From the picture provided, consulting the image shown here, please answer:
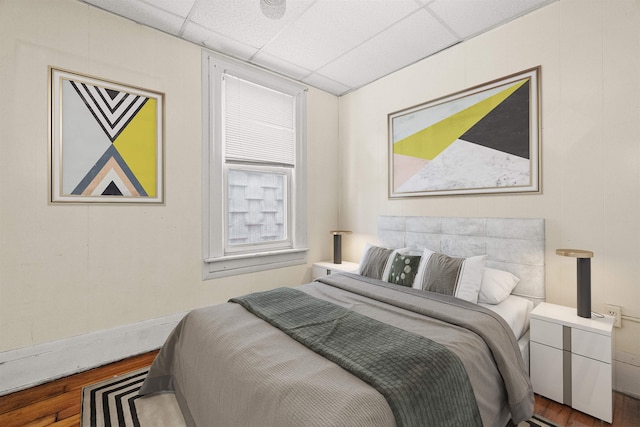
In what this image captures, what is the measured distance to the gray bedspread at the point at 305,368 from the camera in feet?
3.56

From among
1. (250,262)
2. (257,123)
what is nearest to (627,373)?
(250,262)

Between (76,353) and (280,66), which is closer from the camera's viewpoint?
(76,353)

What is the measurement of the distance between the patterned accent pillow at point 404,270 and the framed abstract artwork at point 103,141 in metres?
2.23

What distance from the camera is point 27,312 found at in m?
2.11

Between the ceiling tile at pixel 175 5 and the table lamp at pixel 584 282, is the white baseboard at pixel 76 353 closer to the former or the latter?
the ceiling tile at pixel 175 5

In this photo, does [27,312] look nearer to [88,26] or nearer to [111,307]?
[111,307]

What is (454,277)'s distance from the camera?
7.44 ft

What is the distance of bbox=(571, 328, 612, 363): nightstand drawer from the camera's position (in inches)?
68.4

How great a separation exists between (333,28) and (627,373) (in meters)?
3.44

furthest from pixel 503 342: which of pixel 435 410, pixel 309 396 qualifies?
pixel 309 396

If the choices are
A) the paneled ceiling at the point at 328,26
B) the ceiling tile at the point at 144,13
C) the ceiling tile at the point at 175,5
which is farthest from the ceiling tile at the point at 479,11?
the ceiling tile at the point at 144,13

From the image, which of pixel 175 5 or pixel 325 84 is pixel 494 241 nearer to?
pixel 325 84

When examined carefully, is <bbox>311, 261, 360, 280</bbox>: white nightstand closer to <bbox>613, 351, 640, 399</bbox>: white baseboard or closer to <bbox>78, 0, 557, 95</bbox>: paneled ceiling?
<bbox>613, 351, 640, 399</bbox>: white baseboard

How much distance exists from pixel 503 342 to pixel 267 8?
2854 millimetres
